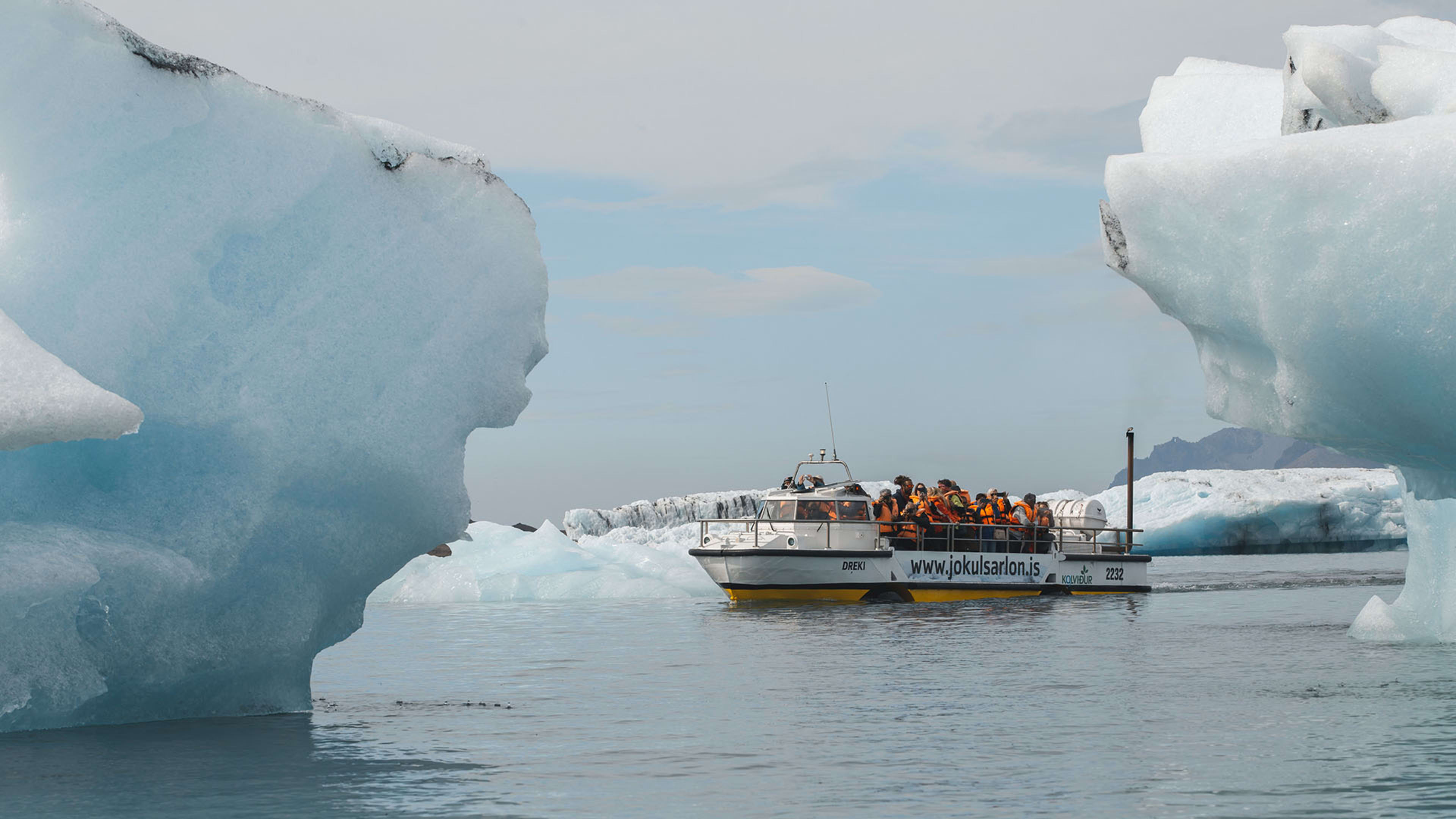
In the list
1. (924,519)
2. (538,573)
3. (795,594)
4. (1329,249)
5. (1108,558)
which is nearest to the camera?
(1329,249)

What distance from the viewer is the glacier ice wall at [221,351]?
9383 mm

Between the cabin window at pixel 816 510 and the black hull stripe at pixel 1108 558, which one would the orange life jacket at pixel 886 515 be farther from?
the black hull stripe at pixel 1108 558

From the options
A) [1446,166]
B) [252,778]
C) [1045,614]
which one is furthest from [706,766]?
[1045,614]

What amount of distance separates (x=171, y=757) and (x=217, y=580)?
4.10 ft

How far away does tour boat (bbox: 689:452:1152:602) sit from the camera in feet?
85.0

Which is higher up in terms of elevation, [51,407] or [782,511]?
[51,407]

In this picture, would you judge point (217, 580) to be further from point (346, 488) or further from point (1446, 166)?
point (1446, 166)

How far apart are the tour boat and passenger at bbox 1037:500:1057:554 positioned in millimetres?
39

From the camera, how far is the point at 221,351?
9.89 meters

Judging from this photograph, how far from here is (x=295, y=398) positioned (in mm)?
10000

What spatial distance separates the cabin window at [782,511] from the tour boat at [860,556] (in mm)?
15

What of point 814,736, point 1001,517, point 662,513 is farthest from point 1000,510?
point 662,513

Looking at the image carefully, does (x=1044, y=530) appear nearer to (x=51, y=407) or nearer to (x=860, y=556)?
(x=860, y=556)

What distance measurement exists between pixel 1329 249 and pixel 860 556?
16271 millimetres
